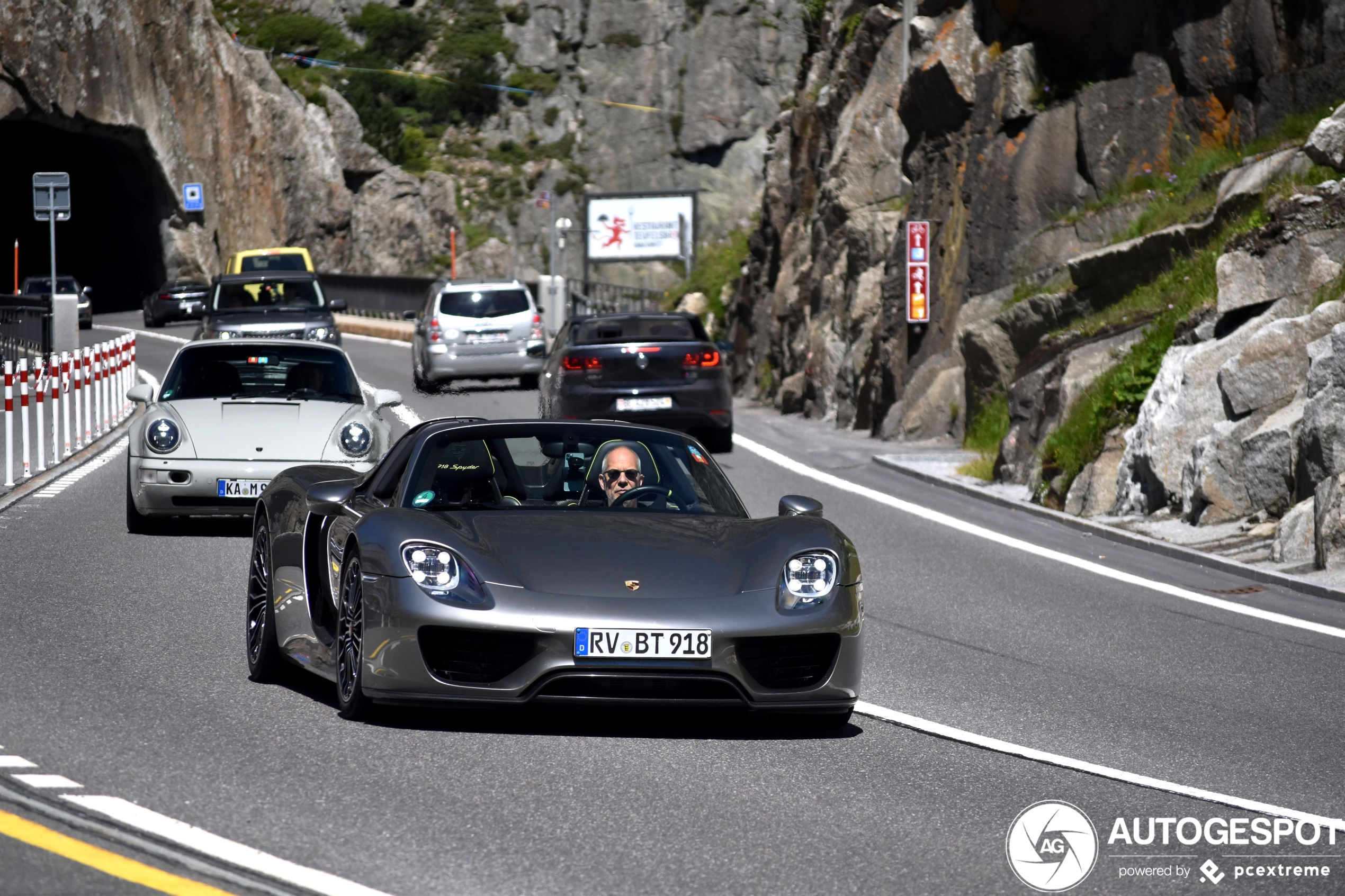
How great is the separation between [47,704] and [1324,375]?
9.48 m

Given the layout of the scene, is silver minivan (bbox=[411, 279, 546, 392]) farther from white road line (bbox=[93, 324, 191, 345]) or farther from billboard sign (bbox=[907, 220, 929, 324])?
white road line (bbox=[93, 324, 191, 345])

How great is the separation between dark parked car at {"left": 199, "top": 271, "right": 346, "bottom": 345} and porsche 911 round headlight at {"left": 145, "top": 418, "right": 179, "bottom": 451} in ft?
39.9

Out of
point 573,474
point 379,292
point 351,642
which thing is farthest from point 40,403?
point 379,292

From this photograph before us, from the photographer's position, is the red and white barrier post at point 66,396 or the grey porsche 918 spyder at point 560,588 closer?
the grey porsche 918 spyder at point 560,588

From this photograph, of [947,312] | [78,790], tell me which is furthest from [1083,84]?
[78,790]

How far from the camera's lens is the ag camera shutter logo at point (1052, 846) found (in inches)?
203

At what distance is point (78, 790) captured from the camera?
5.72 meters

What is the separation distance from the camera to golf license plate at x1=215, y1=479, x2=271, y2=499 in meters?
13.1

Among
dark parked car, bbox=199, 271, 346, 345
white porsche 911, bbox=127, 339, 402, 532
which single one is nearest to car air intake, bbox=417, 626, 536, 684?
white porsche 911, bbox=127, 339, 402, 532

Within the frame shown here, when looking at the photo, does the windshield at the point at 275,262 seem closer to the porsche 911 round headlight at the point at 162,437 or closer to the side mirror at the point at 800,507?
the porsche 911 round headlight at the point at 162,437

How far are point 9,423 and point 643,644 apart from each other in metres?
11.9

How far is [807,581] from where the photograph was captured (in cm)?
693

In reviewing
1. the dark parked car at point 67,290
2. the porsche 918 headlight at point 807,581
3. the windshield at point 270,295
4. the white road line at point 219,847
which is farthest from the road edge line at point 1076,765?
the dark parked car at point 67,290

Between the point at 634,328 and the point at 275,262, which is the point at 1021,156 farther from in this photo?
the point at 275,262
